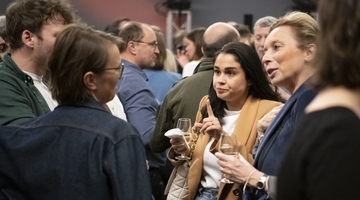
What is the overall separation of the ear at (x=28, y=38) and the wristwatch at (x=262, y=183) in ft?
3.83

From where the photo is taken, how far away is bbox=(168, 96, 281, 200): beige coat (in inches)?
117

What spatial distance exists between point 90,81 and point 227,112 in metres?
1.21

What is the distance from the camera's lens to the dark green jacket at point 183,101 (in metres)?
3.76

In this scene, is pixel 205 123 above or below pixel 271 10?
above

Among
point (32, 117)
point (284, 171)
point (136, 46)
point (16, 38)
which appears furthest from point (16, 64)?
point (136, 46)

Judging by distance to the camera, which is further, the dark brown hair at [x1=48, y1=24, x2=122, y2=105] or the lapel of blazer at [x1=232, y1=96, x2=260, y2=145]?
the lapel of blazer at [x1=232, y1=96, x2=260, y2=145]

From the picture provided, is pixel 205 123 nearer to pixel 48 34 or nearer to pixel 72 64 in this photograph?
pixel 48 34

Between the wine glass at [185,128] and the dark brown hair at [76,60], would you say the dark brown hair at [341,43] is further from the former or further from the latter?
the wine glass at [185,128]

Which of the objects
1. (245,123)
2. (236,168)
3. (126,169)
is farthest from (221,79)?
(126,169)

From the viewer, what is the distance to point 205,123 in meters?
3.08

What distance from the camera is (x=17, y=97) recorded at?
8.32ft

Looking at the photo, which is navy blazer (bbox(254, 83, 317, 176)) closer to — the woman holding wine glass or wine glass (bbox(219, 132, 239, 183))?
wine glass (bbox(219, 132, 239, 183))

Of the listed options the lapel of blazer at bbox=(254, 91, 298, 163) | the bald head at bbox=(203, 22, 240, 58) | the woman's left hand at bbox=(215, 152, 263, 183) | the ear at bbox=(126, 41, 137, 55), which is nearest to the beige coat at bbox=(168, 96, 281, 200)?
the woman's left hand at bbox=(215, 152, 263, 183)

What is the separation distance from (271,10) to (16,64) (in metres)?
9.01
